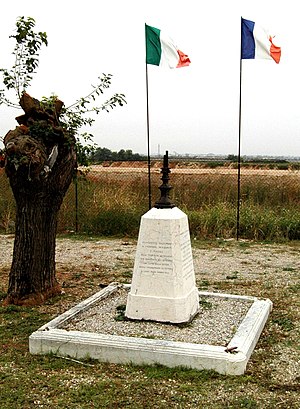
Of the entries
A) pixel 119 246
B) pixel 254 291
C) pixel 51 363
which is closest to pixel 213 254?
pixel 119 246

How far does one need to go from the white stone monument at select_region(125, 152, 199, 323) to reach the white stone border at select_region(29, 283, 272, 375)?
0.59m

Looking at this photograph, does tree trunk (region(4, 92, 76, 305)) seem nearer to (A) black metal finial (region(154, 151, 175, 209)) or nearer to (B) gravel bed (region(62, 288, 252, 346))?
(B) gravel bed (region(62, 288, 252, 346))

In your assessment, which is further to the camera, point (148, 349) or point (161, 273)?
point (161, 273)

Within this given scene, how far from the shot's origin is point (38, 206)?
6.41 meters

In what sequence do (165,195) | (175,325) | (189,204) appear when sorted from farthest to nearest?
(189,204)
(165,195)
(175,325)

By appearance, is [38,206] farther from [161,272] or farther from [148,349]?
[148,349]

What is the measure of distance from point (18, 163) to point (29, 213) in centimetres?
78

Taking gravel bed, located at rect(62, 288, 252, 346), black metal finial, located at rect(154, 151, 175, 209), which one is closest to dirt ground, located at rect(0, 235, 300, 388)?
gravel bed, located at rect(62, 288, 252, 346)

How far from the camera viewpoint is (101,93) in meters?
6.78

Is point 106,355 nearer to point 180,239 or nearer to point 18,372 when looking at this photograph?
point 18,372

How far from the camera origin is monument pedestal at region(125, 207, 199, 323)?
5352 millimetres

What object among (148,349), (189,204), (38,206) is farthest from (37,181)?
(189,204)

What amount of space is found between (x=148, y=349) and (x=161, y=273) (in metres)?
0.92

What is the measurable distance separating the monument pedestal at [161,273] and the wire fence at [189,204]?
452 centimetres
